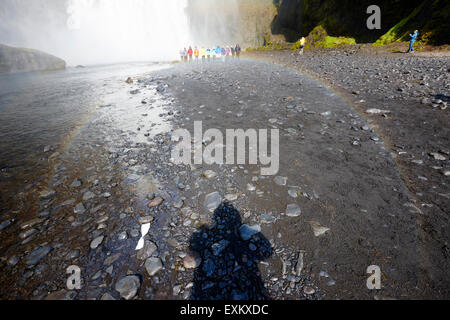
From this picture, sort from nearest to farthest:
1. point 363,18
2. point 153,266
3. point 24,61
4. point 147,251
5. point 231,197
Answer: point 153,266 → point 147,251 → point 231,197 → point 363,18 → point 24,61

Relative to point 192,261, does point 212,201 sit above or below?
above

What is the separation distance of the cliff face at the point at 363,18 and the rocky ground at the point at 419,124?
9.81 m

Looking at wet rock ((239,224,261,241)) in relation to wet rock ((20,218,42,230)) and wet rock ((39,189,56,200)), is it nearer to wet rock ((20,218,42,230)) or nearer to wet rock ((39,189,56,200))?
wet rock ((20,218,42,230))

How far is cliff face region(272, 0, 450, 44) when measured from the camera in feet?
61.0

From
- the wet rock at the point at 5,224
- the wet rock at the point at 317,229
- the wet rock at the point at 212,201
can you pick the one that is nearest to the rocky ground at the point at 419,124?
the wet rock at the point at 317,229

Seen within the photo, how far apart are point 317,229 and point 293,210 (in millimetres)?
542

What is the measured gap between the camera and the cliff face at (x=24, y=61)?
31655 mm

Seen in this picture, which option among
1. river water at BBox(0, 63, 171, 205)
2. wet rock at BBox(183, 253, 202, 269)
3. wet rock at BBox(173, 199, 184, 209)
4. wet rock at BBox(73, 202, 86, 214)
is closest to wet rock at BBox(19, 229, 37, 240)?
wet rock at BBox(73, 202, 86, 214)

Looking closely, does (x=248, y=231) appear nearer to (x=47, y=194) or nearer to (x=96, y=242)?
(x=96, y=242)

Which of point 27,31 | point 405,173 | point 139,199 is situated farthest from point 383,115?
point 27,31

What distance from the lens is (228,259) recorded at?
290cm

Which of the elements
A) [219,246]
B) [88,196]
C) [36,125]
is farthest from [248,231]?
[36,125]

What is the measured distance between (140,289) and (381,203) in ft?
14.2

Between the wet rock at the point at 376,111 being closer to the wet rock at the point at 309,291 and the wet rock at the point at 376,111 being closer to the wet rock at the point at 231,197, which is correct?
the wet rock at the point at 231,197
